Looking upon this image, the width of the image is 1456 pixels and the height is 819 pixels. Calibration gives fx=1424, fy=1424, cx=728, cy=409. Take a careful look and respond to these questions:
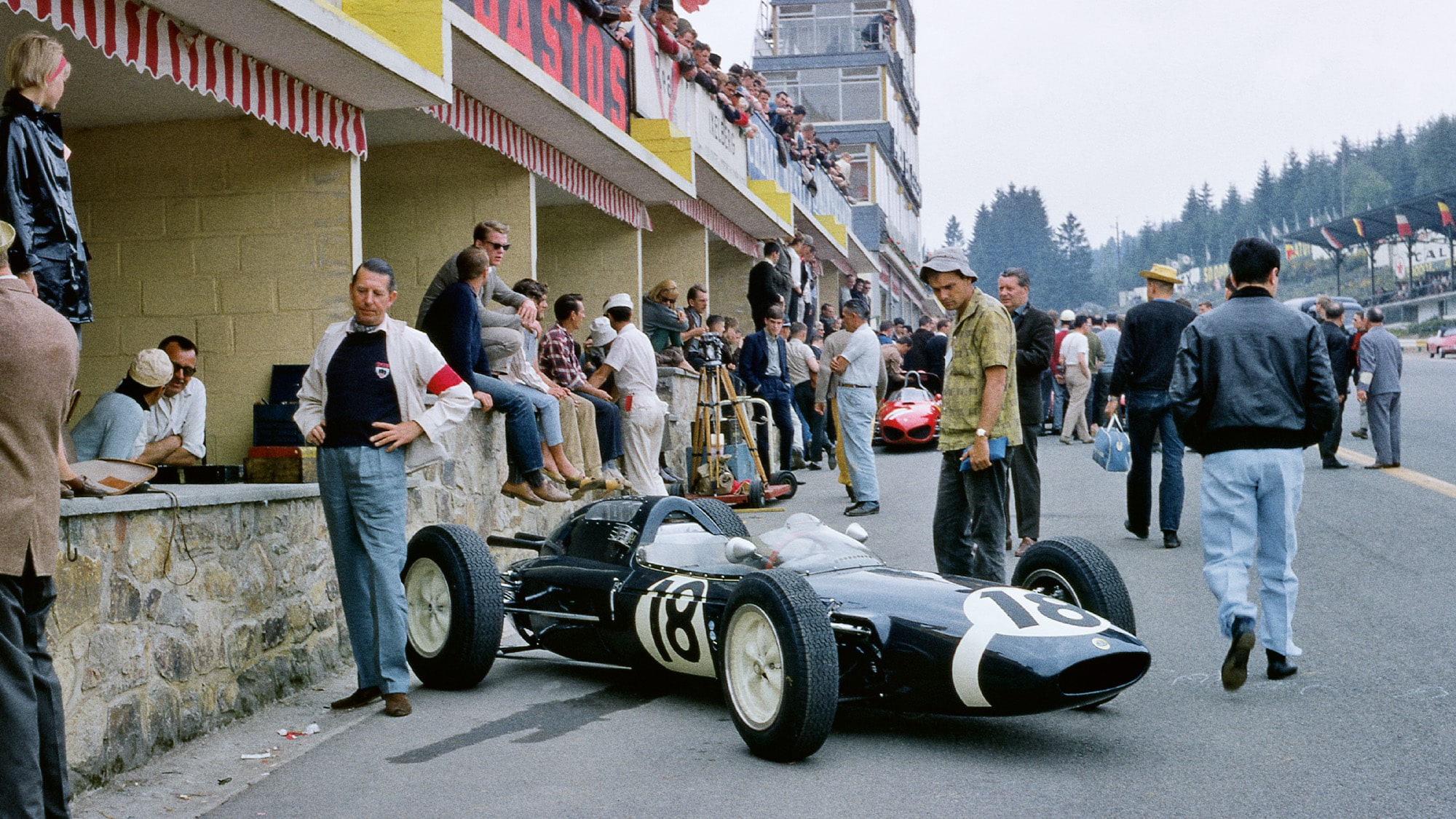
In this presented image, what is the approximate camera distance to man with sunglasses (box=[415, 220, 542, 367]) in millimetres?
9570

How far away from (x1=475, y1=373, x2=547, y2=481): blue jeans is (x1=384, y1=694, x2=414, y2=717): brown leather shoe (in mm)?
3682

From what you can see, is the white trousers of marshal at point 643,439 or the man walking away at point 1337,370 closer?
the white trousers of marshal at point 643,439

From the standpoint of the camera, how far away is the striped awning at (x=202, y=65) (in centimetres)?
680

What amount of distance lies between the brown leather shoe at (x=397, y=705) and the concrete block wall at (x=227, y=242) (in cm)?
378

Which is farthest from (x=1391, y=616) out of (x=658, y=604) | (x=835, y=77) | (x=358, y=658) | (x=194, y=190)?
(x=835, y=77)

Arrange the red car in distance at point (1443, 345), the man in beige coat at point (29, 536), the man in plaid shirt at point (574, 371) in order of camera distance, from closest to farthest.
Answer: the man in beige coat at point (29, 536) < the man in plaid shirt at point (574, 371) < the red car in distance at point (1443, 345)

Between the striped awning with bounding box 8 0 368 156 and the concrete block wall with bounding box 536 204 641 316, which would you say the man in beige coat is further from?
the concrete block wall with bounding box 536 204 641 316

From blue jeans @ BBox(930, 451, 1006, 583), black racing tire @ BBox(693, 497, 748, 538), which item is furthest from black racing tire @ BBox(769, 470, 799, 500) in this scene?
black racing tire @ BBox(693, 497, 748, 538)

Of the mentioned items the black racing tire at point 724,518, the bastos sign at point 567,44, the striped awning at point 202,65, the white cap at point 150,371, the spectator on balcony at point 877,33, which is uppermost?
the spectator on balcony at point 877,33

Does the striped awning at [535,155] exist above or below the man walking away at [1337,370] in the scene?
above

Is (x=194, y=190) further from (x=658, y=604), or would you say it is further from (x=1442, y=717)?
(x=1442, y=717)

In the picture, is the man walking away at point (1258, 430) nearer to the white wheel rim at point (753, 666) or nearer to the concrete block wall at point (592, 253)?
the white wheel rim at point (753, 666)

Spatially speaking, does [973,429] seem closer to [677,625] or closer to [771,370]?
[677,625]

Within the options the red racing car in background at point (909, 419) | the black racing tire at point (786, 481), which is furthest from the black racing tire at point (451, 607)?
the red racing car in background at point (909, 419)
